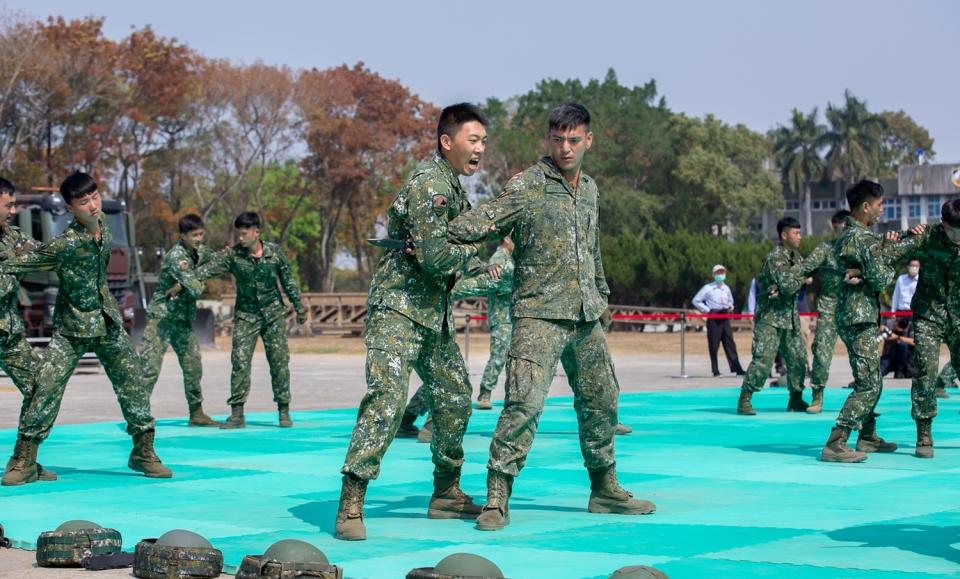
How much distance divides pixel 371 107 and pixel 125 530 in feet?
165

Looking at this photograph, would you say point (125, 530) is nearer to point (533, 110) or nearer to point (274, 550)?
point (274, 550)

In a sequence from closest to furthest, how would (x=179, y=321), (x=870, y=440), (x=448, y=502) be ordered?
(x=448, y=502) → (x=870, y=440) → (x=179, y=321)

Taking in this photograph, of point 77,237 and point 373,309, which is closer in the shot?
point 373,309

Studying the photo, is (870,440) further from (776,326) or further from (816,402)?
(816,402)

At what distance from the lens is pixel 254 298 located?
13.6 meters

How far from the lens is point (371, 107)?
57.1m

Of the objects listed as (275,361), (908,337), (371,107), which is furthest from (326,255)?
(275,361)

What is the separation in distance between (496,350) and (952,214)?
6.50 meters

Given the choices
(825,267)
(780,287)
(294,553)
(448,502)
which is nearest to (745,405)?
(780,287)

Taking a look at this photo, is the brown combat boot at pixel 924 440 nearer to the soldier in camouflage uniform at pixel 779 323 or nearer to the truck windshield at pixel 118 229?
the soldier in camouflage uniform at pixel 779 323

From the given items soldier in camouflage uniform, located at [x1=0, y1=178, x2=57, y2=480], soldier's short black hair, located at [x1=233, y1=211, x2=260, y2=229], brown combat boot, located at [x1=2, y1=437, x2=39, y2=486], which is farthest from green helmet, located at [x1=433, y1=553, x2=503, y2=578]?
soldier's short black hair, located at [x1=233, y1=211, x2=260, y2=229]

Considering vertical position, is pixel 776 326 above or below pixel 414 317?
below

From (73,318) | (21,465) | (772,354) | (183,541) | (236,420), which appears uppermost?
(73,318)

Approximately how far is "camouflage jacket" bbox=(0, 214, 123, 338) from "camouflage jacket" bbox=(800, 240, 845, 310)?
6.44 meters
